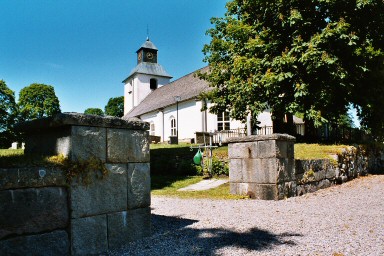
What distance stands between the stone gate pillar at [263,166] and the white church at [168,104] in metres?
10.2

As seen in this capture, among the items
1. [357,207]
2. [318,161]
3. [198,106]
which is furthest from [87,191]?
[198,106]

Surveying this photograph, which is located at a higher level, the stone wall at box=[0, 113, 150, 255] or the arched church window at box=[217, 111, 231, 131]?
the arched church window at box=[217, 111, 231, 131]

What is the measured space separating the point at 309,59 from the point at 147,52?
3710 centimetres

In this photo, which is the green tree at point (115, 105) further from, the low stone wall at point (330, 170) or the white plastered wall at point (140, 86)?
the low stone wall at point (330, 170)

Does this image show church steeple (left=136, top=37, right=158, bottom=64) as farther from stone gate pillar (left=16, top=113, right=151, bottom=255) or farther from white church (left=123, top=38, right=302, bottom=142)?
stone gate pillar (left=16, top=113, right=151, bottom=255)

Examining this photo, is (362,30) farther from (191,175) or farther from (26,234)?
(26,234)

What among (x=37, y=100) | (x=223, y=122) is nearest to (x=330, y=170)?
(x=223, y=122)

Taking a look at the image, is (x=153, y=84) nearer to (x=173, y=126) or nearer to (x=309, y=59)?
(x=173, y=126)

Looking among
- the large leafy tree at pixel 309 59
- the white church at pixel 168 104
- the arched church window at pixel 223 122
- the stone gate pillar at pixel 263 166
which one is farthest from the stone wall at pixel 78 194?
the arched church window at pixel 223 122

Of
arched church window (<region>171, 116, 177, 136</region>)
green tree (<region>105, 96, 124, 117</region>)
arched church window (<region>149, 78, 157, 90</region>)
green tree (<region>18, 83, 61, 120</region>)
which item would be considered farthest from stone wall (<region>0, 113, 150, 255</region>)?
green tree (<region>105, 96, 124, 117</region>)

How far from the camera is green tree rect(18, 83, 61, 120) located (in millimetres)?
42812

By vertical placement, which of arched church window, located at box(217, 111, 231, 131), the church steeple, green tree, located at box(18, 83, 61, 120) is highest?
the church steeple

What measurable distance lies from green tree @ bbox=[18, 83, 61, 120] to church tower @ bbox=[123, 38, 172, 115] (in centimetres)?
1106

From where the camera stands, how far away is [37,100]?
43812mm
